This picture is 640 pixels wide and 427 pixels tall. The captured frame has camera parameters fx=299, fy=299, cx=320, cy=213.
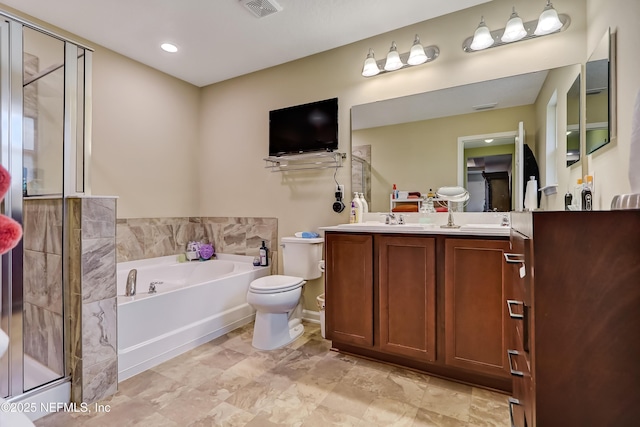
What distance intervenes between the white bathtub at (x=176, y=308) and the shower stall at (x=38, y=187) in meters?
0.36

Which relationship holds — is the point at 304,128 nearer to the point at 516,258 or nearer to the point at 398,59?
the point at 398,59

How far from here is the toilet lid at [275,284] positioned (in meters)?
2.28

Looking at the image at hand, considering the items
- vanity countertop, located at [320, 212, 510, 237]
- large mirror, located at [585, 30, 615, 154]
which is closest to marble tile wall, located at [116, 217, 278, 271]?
vanity countertop, located at [320, 212, 510, 237]

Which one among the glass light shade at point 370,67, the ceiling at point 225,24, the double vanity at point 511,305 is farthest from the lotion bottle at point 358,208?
the ceiling at point 225,24

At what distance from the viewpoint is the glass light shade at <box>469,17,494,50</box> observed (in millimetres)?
2058

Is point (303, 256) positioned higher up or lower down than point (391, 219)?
lower down

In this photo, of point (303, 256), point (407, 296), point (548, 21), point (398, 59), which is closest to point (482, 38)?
point (548, 21)

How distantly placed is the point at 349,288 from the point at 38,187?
6.84ft

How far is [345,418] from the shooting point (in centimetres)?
155

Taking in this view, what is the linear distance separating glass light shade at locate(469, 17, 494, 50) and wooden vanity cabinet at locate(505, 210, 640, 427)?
1862mm

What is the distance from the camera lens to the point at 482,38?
2.06 m

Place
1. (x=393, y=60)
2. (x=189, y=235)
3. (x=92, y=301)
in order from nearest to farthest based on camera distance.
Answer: (x=92, y=301), (x=393, y=60), (x=189, y=235)

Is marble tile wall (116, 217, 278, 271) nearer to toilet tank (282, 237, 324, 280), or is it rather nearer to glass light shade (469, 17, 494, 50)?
toilet tank (282, 237, 324, 280)

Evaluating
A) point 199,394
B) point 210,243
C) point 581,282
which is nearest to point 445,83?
point 581,282
